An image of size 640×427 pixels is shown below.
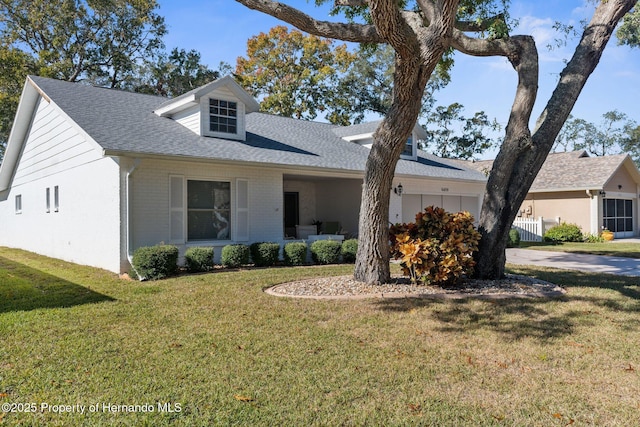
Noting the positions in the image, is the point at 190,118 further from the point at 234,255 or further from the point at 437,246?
the point at 437,246

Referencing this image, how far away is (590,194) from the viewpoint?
23031 millimetres

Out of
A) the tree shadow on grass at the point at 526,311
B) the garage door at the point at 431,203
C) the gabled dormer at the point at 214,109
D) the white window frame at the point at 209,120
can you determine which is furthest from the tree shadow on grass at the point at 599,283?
the gabled dormer at the point at 214,109

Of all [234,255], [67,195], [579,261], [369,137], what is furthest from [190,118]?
[579,261]

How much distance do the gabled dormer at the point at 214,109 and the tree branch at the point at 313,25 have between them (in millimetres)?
5946

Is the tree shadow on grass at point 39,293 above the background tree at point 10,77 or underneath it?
underneath

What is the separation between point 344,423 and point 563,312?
15.0ft

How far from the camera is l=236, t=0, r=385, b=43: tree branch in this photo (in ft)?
23.4

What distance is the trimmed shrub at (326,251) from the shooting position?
40.4 feet

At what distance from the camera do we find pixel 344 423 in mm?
3266

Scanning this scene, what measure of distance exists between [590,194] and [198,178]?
66.1 feet

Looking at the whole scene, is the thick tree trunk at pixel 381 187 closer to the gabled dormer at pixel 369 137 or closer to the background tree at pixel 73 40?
the gabled dormer at pixel 369 137

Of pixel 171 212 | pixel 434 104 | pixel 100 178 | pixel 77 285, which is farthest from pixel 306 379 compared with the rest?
pixel 434 104

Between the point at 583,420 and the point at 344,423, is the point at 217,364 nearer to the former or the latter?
the point at 344,423

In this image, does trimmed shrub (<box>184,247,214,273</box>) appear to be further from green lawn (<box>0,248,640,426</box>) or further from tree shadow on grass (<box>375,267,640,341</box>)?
tree shadow on grass (<box>375,267,640,341</box>)
